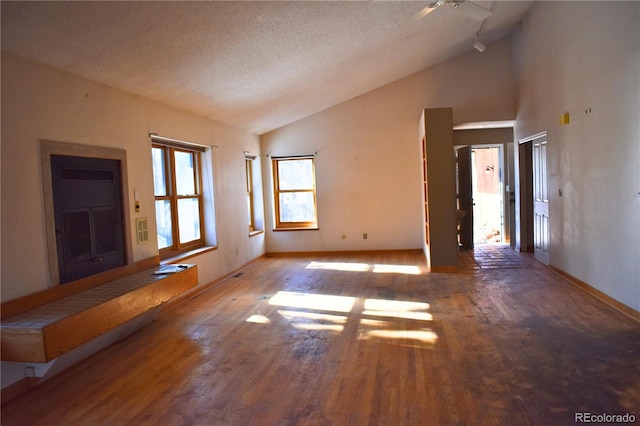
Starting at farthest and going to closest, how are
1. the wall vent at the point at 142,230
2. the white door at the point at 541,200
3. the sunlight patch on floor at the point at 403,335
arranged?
the white door at the point at 541,200 → the wall vent at the point at 142,230 → the sunlight patch on floor at the point at 403,335

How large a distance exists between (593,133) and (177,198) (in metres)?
4.71

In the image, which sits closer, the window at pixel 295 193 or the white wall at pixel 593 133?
the white wall at pixel 593 133

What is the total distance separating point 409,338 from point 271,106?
418 centimetres

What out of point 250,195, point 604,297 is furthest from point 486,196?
point 604,297

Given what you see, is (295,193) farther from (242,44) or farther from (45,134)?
(45,134)

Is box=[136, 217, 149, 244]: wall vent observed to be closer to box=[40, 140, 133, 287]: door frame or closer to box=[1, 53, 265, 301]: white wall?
box=[1, 53, 265, 301]: white wall

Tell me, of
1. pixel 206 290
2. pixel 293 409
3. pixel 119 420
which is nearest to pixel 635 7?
pixel 293 409

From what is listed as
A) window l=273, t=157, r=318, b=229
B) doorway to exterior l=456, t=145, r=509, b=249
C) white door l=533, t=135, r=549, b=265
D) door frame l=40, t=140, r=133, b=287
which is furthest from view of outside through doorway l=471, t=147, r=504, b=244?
door frame l=40, t=140, r=133, b=287

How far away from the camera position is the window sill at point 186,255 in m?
5.10

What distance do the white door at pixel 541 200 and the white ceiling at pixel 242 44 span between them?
198cm

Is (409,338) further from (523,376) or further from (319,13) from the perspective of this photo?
(319,13)

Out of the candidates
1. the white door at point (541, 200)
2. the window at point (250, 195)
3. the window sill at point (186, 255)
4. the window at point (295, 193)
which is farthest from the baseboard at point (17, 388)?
the white door at point (541, 200)

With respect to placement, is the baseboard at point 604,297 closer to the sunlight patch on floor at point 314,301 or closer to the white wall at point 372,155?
the sunlight patch on floor at point 314,301

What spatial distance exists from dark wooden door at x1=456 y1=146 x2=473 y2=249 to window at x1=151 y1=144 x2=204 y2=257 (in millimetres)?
4778
